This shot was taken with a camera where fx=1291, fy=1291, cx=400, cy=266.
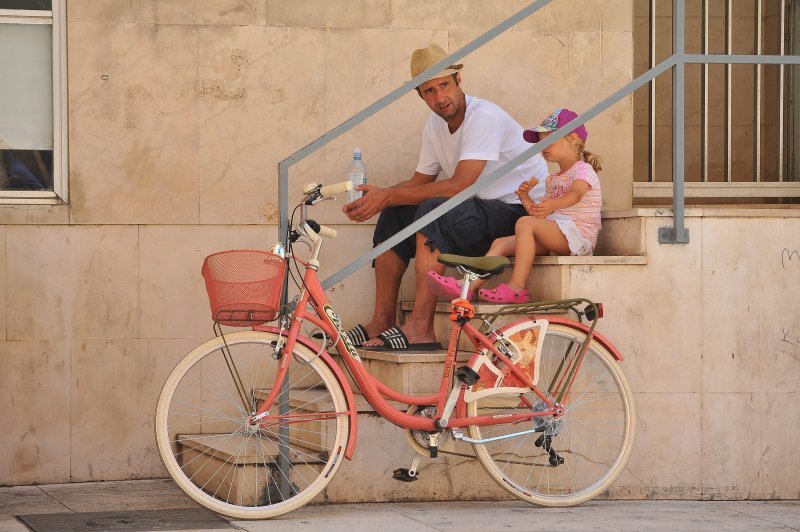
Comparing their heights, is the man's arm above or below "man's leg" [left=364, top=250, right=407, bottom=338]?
above

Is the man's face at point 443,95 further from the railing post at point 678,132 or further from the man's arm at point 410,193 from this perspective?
the railing post at point 678,132

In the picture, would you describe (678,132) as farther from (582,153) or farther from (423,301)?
(423,301)

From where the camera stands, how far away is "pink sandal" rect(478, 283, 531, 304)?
6352 mm

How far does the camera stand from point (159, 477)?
24.2 ft

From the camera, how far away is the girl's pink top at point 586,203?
6531 millimetres

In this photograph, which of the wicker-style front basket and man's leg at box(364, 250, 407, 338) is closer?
the wicker-style front basket

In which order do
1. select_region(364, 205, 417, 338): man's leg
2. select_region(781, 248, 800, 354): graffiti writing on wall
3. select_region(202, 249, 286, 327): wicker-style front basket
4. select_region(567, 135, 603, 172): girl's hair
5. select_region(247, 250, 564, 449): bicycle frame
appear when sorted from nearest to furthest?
select_region(202, 249, 286, 327): wicker-style front basket < select_region(247, 250, 564, 449): bicycle frame < select_region(781, 248, 800, 354): graffiti writing on wall < select_region(567, 135, 603, 172): girl's hair < select_region(364, 205, 417, 338): man's leg

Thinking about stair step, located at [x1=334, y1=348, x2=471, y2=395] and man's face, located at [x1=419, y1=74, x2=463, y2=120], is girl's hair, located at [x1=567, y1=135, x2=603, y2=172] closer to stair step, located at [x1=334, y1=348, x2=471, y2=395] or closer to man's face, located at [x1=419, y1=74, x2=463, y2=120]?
man's face, located at [x1=419, y1=74, x2=463, y2=120]

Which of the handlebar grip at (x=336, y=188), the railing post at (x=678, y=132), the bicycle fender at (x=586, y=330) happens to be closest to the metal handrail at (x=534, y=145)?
the railing post at (x=678, y=132)

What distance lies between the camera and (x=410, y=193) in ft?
22.1

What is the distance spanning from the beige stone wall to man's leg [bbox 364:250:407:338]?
49 cm

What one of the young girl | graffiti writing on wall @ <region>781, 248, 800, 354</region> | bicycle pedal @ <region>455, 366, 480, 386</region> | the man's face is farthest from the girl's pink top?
bicycle pedal @ <region>455, 366, 480, 386</region>

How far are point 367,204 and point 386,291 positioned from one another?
2.23 feet

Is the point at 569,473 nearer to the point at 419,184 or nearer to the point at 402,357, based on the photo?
the point at 402,357
